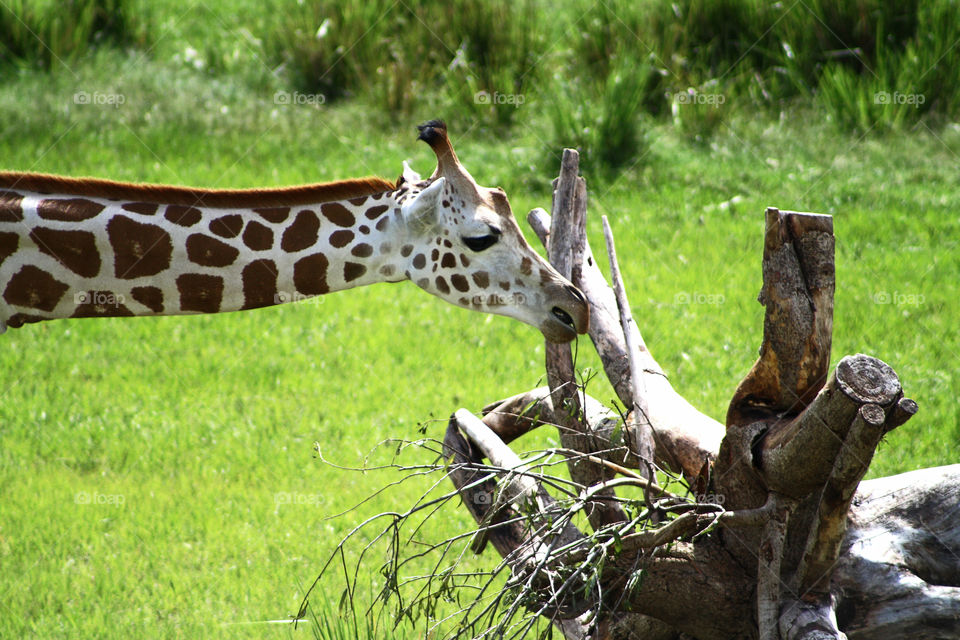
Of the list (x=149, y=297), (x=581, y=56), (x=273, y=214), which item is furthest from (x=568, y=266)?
(x=581, y=56)

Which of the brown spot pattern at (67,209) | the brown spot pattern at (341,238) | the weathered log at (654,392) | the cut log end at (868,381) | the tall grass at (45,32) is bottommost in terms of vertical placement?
the tall grass at (45,32)

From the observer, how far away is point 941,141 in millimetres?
10750

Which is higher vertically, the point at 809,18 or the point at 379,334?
the point at 809,18

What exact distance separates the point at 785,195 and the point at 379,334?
4.17 metres

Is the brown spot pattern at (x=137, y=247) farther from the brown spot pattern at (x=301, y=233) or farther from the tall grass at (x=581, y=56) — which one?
the tall grass at (x=581, y=56)

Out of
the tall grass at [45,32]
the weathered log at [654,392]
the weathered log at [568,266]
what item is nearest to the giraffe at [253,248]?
the weathered log at [568,266]

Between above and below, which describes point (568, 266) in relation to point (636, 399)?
above

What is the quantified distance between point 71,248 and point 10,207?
0.99 feet

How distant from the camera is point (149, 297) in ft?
13.7

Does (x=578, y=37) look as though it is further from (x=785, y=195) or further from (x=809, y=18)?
(x=785, y=195)

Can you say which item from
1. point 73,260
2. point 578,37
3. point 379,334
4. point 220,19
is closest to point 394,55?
point 578,37

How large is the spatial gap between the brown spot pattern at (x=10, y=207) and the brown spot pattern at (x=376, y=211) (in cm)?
136

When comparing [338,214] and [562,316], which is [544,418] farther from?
[338,214]

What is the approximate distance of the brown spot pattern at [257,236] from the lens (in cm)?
423
